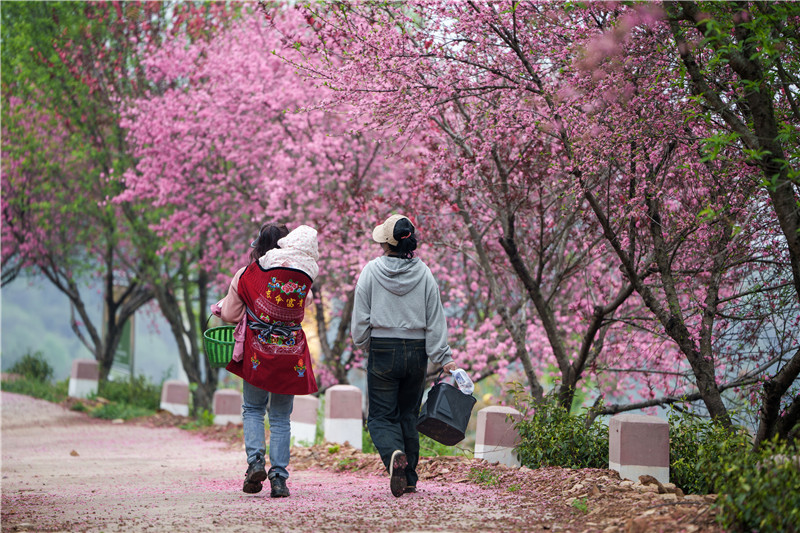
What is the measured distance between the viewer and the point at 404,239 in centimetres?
593

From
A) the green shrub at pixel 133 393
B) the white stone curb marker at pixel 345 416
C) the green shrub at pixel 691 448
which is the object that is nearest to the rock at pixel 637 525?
the green shrub at pixel 691 448

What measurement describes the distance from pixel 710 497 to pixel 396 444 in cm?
216

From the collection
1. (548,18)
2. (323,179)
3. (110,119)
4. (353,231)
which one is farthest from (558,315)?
(110,119)

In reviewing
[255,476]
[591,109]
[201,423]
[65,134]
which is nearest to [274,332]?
[255,476]

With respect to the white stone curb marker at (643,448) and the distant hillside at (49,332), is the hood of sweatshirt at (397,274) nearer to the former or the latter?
the white stone curb marker at (643,448)

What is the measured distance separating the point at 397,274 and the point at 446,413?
1062mm

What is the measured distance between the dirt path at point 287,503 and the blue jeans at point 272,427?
0.29 meters

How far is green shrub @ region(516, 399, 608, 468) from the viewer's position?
21.2ft

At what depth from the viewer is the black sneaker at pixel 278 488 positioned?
576cm

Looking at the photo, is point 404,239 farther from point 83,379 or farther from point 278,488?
point 83,379

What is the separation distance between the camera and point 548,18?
650cm

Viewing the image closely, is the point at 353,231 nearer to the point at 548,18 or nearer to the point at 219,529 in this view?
the point at 548,18

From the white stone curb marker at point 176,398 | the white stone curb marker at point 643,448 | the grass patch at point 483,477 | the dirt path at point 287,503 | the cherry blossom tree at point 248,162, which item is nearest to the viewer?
the dirt path at point 287,503

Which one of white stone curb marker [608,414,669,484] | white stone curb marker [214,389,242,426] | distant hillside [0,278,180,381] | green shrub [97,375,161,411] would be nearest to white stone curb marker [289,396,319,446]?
white stone curb marker [214,389,242,426]
